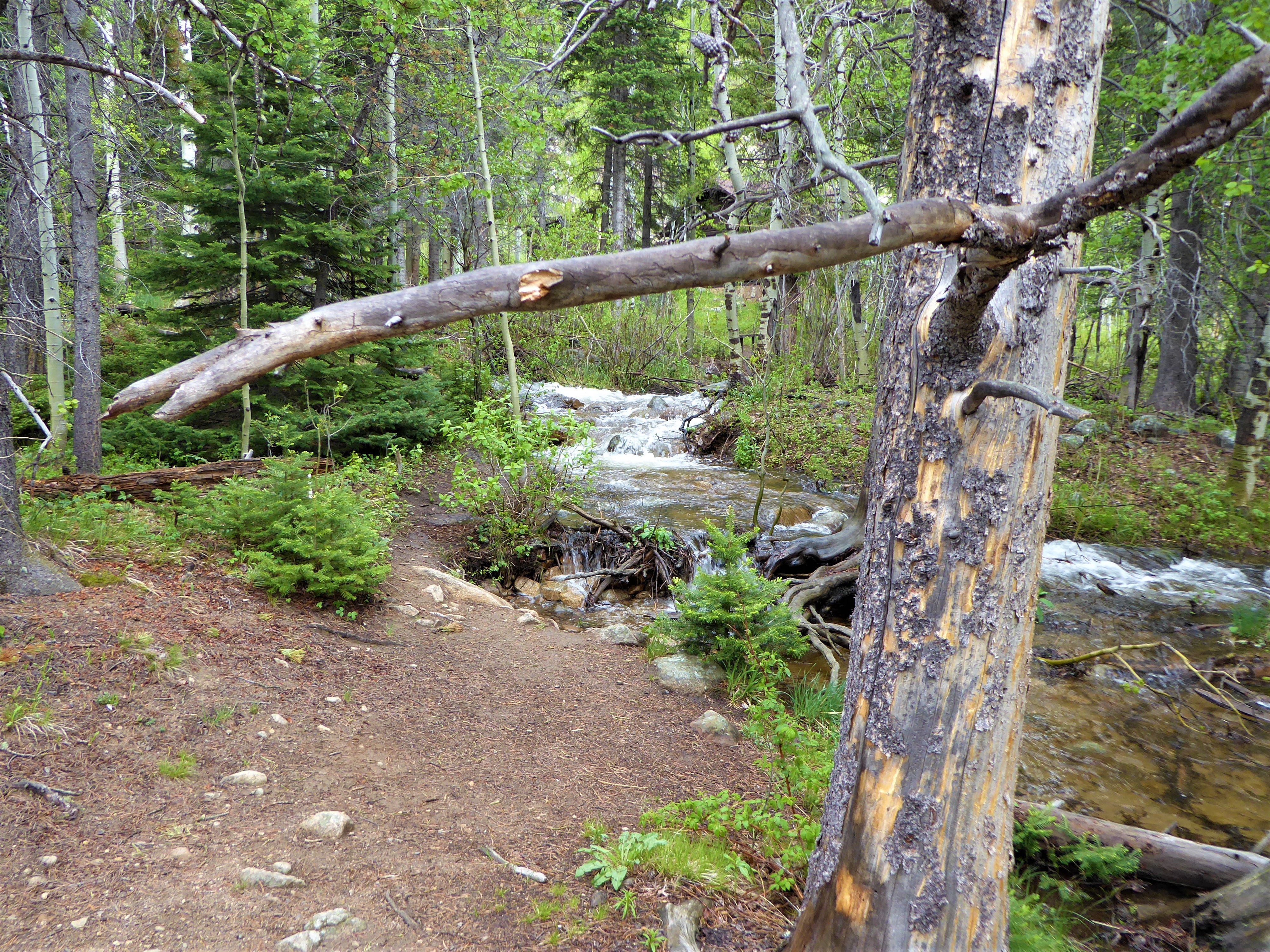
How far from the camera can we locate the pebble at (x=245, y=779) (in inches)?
125

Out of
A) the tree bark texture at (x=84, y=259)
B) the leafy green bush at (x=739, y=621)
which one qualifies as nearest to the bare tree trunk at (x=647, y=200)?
the tree bark texture at (x=84, y=259)

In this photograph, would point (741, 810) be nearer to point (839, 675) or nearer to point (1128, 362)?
point (839, 675)

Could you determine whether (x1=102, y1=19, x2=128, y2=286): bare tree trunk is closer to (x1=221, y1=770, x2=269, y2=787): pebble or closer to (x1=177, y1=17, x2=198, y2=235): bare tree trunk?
(x1=177, y1=17, x2=198, y2=235): bare tree trunk

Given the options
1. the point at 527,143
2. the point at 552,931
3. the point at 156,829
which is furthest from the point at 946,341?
the point at 527,143

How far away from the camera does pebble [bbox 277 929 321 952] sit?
229 cm

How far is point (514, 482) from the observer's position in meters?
7.71

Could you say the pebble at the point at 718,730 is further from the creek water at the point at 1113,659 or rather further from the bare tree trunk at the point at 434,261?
the bare tree trunk at the point at 434,261

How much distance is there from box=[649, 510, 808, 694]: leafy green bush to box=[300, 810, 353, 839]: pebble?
2.67 meters

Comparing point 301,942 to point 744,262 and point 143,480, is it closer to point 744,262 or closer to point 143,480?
point 744,262

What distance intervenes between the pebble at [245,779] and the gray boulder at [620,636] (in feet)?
9.87

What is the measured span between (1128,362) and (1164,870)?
36.7 feet

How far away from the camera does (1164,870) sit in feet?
11.0

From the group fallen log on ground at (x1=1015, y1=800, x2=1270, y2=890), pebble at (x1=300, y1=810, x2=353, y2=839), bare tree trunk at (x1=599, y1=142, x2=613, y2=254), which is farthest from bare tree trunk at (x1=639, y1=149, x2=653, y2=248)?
pebble at (x1=300, y1=810, x2=353, y2=839)

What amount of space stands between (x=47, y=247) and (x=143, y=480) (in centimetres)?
404
